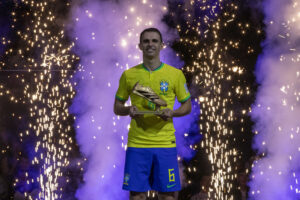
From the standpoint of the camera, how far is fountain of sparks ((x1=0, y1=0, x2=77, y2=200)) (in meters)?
3.90

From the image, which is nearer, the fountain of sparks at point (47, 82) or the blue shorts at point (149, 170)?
the blue shorts at point (149, 170)

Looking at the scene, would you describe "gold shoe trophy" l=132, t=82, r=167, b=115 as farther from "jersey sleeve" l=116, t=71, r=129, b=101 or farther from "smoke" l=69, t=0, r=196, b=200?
"smoke" l=69, t=0, r=196, b=200

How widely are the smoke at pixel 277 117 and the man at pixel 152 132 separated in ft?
5.75

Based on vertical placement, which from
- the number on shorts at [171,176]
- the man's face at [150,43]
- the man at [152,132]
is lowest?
the number on shorts at [171,176]

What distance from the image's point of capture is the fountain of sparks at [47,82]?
3900 mm

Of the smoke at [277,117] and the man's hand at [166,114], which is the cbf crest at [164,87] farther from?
the smoke at [277,117]

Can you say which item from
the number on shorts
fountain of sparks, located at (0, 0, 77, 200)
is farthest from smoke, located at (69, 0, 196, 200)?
the number on shorts

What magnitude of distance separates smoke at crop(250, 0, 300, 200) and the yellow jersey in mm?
1717

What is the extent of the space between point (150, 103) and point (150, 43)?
1.33 ft

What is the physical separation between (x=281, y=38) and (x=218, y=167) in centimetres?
151

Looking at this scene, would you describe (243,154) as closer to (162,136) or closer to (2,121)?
(162,136)

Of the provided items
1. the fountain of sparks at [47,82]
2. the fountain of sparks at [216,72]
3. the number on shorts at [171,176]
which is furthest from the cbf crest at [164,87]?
the fountain of sparks at [47,82]

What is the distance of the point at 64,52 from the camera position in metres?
3.92

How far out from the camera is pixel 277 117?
4070 mm
